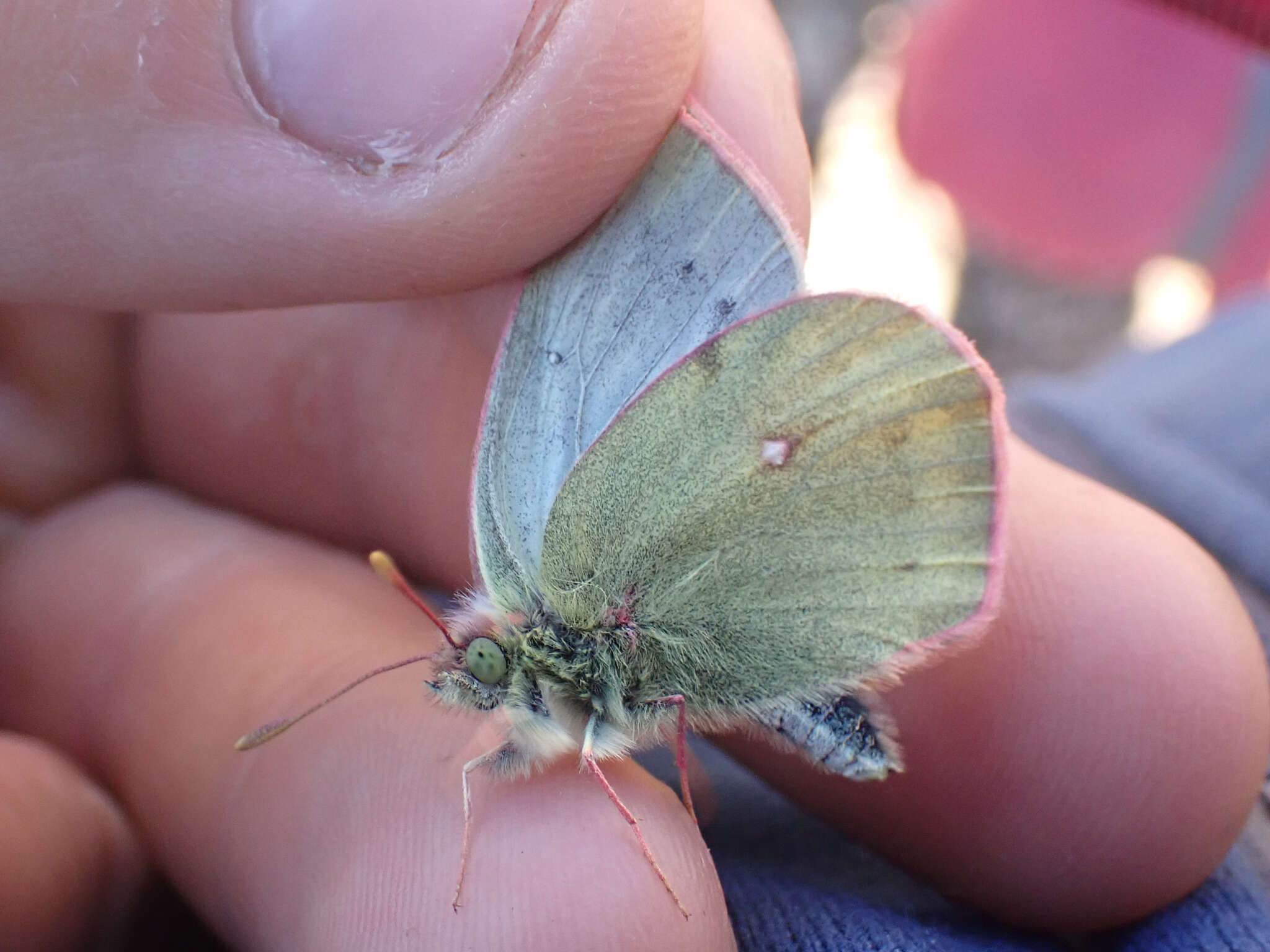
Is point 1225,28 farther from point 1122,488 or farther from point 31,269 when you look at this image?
point 31,269

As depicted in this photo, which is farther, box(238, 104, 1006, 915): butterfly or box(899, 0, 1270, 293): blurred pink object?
box(899, 0, 1270, 293): blurred pink object

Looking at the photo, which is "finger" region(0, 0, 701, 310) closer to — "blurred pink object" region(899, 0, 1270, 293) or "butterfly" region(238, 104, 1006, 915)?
"butterfly" region(238, 104, 1006, 915)

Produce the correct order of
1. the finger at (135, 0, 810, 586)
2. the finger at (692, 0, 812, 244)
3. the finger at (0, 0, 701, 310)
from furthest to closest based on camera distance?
the finger at (135, 0, 810, 586) < the finger at (692, 0, 812, 244) < the finger at (0, 0, 701, 310)

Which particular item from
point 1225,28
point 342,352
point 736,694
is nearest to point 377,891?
point 736,694

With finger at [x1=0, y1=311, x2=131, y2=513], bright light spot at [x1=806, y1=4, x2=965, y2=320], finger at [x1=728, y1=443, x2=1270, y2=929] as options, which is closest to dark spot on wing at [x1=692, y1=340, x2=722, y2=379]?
finger at [x1=728, y1=443, x2=1270, y2=929]

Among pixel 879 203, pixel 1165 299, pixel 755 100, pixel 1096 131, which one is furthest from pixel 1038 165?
pixel 755 100

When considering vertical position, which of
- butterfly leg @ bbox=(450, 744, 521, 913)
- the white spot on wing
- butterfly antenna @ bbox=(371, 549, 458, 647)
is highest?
the white spot on wing

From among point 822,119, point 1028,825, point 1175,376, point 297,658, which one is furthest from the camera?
point 822,119
